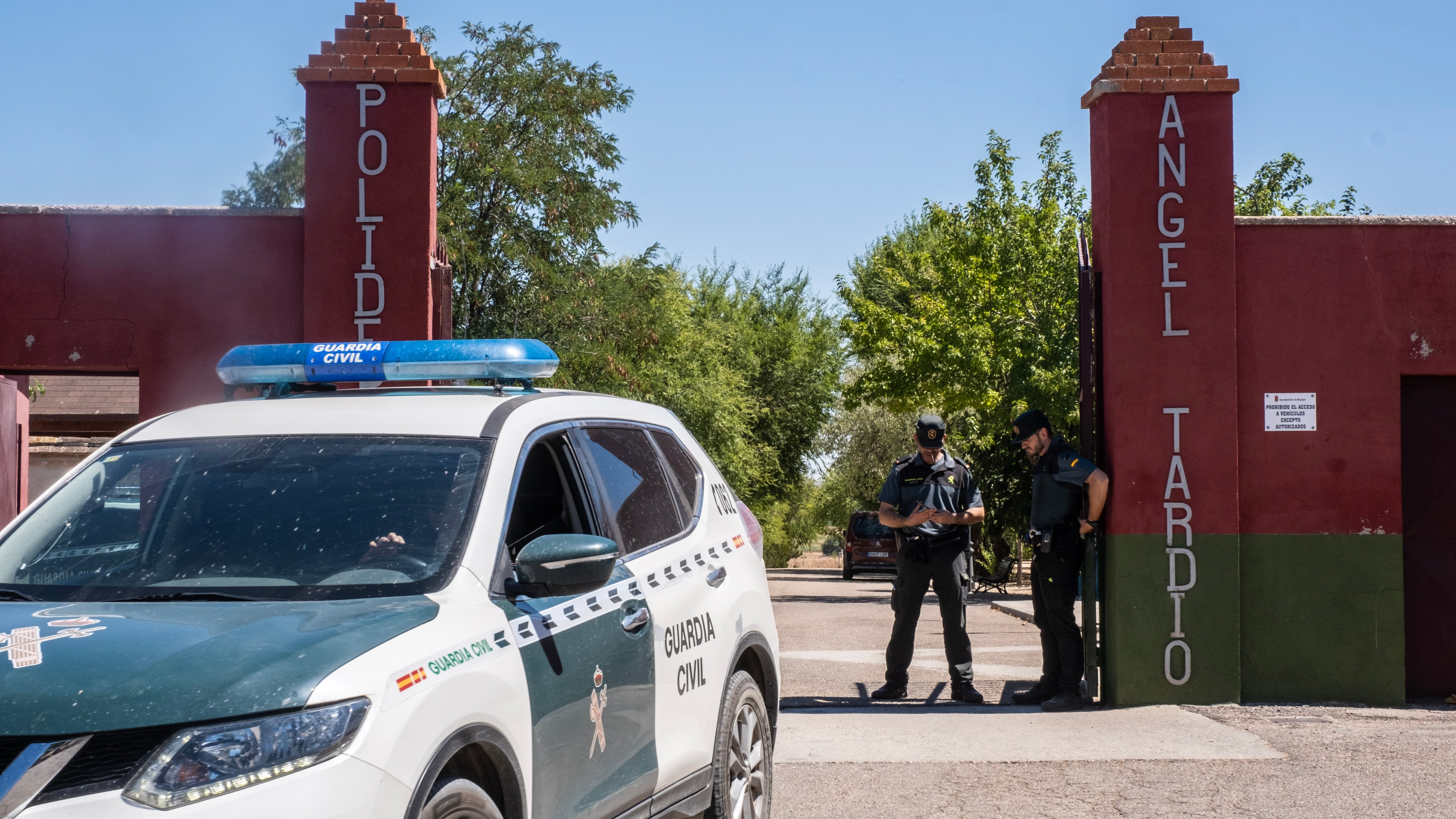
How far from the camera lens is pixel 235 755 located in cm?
274

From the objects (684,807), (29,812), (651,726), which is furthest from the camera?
(684,807)

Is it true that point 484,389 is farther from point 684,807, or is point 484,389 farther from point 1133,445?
point 1133,445

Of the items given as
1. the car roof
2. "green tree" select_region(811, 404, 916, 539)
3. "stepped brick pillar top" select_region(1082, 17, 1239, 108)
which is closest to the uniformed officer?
"stepped brick pillar top" select_region(1082, 17, 1239, 108)

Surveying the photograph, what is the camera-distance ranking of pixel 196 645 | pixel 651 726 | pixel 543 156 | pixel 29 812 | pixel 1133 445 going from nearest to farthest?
pixel 29 812, pixel 196 645, pixel 651 726, pixel 1133 445, pixel 543 156

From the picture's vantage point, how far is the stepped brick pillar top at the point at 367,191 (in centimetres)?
944

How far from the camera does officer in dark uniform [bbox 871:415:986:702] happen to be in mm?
9453

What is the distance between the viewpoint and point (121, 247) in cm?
954

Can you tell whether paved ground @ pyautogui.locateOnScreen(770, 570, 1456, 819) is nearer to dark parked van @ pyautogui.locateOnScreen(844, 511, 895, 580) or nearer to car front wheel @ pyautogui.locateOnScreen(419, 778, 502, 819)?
car front wheel @ pyautogui.locateOnScreen(419, 778, 502, 819)

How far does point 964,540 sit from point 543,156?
1680 centimetres

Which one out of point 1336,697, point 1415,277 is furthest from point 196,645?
point 1415,277

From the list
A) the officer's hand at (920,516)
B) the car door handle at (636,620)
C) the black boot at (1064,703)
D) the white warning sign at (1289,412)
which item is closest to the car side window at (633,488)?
the car door handle at (636,620)

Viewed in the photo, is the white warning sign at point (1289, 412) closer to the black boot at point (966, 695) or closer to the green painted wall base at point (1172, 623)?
the green painted wall base at point (1172, 623)

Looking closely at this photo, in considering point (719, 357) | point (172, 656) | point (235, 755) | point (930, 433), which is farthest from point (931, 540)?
point (719, 357)

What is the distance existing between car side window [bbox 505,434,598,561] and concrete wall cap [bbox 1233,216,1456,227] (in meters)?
6.52
